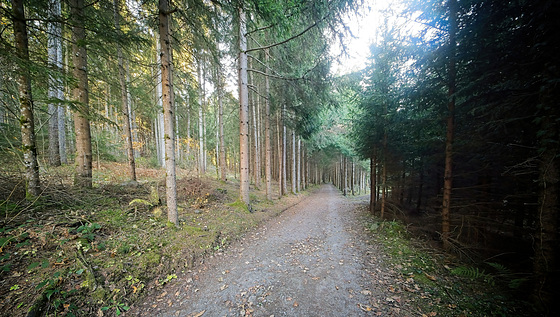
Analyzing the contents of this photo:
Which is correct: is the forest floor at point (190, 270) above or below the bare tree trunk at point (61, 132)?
below

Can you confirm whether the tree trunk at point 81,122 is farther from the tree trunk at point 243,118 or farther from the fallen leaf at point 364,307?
the fallen leaf at point 364,307

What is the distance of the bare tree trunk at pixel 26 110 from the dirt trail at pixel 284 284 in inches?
165

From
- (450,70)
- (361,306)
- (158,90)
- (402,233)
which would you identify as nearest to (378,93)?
(450,70)

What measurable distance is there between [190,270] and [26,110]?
5.36m

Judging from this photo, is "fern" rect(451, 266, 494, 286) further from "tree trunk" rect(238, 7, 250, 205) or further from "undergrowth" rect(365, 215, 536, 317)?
"tree trunk" rect(238, 7, 250, 205)

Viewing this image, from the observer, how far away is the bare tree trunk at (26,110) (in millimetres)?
3832

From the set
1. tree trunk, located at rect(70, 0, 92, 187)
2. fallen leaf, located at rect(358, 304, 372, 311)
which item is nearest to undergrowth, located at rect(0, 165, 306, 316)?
tree trunk, located at rect(70, 0, 92, 187)

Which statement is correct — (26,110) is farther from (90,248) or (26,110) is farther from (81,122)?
(90,248)

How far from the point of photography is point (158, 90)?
12523 mm

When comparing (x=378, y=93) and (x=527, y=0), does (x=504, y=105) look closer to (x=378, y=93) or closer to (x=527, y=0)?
(x=527, y=0)

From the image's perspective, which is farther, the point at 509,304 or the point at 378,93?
Result: the point at 378,93

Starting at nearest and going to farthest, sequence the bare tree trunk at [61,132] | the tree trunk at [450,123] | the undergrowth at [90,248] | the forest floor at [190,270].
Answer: the undergrowth at [90,248], the forest floor at [190,270], the tree trunk at [450,123], the bare tree trunk at [61,132]

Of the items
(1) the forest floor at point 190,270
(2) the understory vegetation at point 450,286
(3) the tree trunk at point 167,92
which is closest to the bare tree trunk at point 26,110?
(1) the forest floor at point 190,270

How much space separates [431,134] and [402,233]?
3.94m
